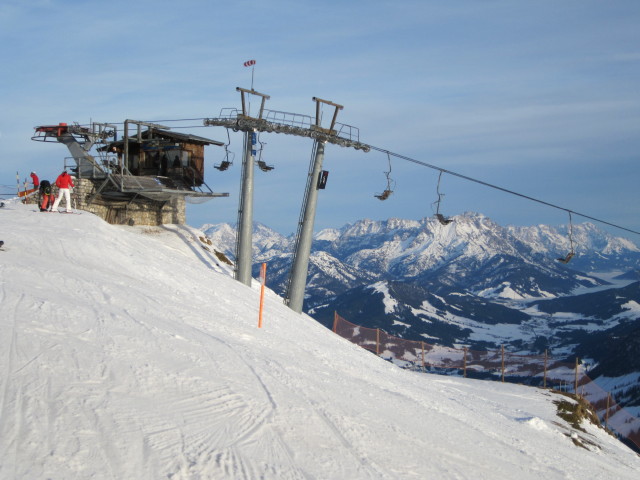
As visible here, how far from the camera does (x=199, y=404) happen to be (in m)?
10.3

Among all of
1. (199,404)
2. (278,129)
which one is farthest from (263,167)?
(199,404)

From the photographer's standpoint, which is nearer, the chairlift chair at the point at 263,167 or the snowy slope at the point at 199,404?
the snowy slope at the point at 199,404

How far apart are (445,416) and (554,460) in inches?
106

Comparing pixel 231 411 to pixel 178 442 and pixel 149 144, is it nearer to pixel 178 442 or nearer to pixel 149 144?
pixel 178 442

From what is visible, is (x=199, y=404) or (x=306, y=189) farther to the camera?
(x=306, y=189)

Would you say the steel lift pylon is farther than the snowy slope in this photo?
Yes

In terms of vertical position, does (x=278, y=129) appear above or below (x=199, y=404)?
above

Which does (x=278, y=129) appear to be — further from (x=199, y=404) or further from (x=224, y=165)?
(x=199, y=404)

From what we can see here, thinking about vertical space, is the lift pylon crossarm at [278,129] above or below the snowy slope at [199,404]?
above

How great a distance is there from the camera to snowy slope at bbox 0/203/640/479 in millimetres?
8367

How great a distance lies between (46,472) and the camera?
739 centimetres

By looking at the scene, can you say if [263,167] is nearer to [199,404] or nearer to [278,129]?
[278,129]

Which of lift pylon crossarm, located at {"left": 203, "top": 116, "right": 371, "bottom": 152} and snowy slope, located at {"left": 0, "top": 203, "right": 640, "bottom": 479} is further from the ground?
lift pylon crossarm, located at {"left": 203, "top": 116, "right": 371, "bottom": 152}

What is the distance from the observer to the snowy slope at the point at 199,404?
8.37 metres
